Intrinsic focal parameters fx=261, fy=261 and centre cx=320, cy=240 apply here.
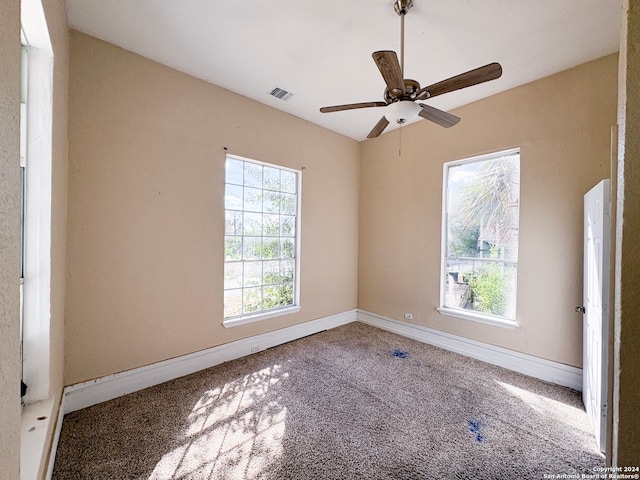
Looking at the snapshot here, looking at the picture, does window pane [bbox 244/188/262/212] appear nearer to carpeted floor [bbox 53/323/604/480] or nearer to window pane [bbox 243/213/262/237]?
window pane [bbox 243/213/262/237]

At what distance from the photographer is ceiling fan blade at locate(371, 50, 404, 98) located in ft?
4.83

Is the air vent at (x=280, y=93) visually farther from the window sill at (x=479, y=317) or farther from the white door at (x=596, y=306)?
the window sill at (x=479, y=317)

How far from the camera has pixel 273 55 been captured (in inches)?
94.0

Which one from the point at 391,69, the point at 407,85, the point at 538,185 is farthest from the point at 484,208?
the point at 391,69

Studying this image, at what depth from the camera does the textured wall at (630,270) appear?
2.13 ft

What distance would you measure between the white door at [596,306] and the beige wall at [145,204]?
2.96m

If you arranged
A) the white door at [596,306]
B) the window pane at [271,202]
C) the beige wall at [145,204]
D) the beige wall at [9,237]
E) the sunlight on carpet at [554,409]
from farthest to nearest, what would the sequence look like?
the window pane at [271,202]
the beige wall at [145,204]
the sunlight on carpet at [554,409]
the white door at [596,306]
the beige wall at [9,237]

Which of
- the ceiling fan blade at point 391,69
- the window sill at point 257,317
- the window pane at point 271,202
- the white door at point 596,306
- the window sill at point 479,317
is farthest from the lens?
the window pane at point 271,202

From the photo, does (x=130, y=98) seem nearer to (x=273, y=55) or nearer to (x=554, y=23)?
(x=273, y=55)

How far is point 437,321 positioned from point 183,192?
133 inches

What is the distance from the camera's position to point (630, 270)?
2.18 feet

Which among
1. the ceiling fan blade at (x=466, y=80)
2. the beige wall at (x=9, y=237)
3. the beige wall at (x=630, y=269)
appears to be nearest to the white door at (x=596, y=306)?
the ceiling fan blade at (x=466, y=80)

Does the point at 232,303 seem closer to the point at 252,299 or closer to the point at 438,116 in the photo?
the point at 252,299

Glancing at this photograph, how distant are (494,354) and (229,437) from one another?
282 cm
